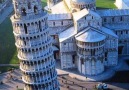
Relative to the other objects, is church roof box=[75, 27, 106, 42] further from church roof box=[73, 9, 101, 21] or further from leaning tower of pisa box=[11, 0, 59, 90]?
leaning tower of pisa box=[11, 0, 59, 90]

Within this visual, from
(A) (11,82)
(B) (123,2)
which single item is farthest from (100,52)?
(B) (123,2)

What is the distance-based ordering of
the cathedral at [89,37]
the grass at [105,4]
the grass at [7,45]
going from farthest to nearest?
the grass at [105,4] → the grass at [7,45] → the cathedral at [89,37]

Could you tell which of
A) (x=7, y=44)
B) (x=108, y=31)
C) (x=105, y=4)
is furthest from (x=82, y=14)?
(x=105, y=4)

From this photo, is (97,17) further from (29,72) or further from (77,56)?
(29,72)

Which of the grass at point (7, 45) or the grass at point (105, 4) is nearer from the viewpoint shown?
the grass at point (7, 45)

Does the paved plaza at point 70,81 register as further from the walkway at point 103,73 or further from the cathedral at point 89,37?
the cathedral at point 89,37

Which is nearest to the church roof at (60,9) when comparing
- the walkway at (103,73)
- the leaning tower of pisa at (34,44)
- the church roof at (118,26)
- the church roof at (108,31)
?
Result: the church roof at (118,26)

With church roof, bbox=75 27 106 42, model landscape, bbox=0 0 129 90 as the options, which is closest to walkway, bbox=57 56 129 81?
model landscape, bbox=0 0 129 90
